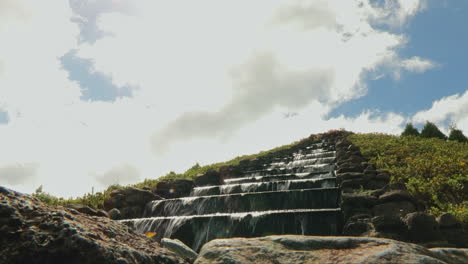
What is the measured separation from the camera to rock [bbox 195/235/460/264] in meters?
2.78

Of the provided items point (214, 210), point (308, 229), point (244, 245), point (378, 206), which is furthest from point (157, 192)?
point (244, 245)

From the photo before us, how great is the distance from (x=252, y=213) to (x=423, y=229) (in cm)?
382

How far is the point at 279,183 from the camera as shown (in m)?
11.8

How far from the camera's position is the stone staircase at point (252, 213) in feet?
25.8

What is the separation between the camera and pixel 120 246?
2.77m

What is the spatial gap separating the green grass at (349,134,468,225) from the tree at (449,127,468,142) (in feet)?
31.0

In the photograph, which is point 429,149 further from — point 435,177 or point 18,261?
point 18,261

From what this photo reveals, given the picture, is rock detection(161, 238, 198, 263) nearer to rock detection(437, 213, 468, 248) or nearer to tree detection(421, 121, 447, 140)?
rock detection(437, 213, 468, 248)

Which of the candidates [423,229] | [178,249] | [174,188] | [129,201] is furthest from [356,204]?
[174,188]

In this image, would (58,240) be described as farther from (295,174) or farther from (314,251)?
(295,174)

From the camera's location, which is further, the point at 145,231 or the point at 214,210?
the point at 214,210

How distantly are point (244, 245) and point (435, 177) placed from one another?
1005 cm

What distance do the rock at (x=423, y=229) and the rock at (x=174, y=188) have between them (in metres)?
10.2

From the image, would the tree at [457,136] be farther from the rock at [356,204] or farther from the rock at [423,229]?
the rock at [423,229]
